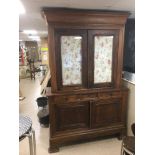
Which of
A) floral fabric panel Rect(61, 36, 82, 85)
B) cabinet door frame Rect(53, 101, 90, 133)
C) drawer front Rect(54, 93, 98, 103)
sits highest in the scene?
floral fabric panel Rect(61, 36, 82, 85)

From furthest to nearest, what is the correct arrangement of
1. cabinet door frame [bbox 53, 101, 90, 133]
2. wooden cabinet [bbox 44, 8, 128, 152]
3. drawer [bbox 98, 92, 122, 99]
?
drawer [bbox 98, 92, 122, 99] → cabinet door frame [bbox 53, 101, 90, 133] → wooden cabinet [bbox 44, 8, 128, 152]

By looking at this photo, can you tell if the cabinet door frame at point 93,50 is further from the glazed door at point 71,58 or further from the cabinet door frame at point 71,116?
the cabinet door frame at point 71,116

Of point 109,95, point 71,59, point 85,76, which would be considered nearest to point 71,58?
point 71,59

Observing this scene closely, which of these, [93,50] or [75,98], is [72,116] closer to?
[75,98]

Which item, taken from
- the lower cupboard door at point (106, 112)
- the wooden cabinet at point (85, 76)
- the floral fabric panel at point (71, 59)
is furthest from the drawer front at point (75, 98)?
the floral fabric panel at point (71, 59)

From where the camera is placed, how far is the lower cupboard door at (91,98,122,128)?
2795mm

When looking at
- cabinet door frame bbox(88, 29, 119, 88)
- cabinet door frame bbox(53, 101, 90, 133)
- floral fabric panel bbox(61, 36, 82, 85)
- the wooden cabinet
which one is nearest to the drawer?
the wooden cabinet

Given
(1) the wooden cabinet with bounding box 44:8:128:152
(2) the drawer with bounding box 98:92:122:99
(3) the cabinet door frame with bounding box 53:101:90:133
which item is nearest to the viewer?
(1) the wooden cabinet with bounding box 44:8:128:152

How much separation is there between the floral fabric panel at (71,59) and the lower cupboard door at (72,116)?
14.6 inches

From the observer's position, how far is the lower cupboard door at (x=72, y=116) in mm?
2645

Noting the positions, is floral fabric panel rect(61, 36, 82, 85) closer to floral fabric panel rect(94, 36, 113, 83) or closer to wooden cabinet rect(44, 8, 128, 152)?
wooden cabinet rect(44, 8, 128, 152)

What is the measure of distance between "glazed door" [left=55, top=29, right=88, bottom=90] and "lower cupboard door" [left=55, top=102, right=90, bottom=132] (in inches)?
11.4
